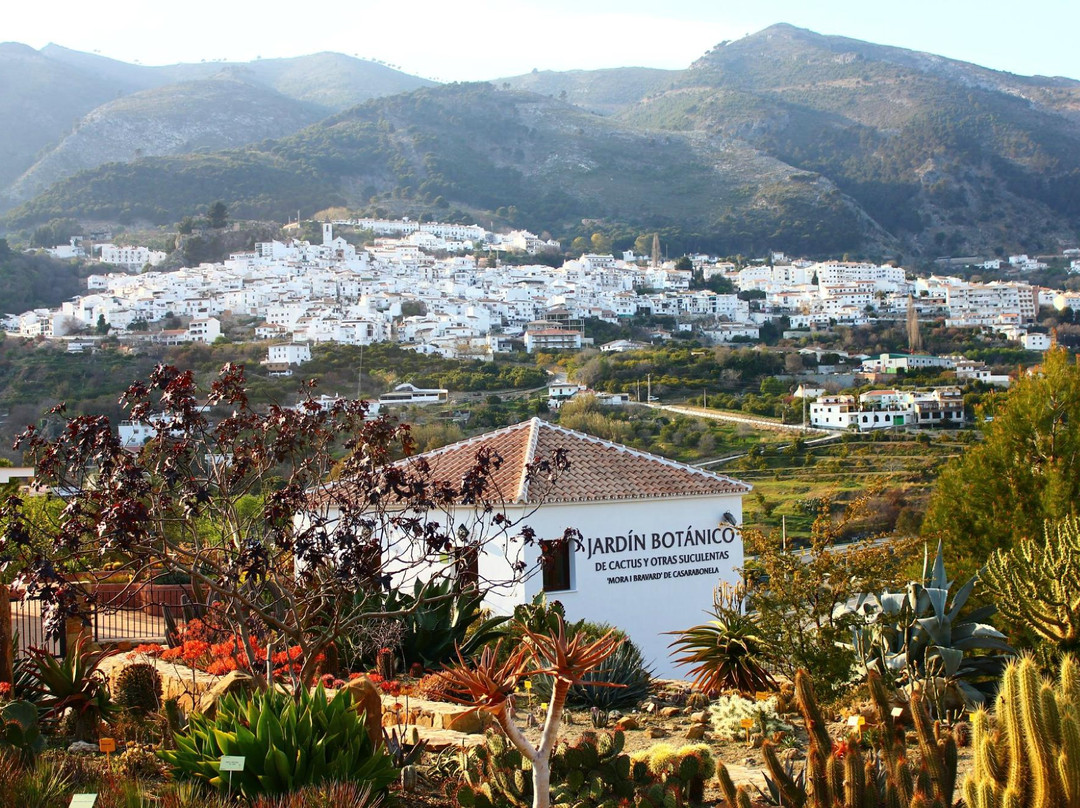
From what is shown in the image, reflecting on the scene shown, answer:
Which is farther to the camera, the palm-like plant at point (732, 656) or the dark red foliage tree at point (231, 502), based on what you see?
the palm-like plant at point (732, 656)

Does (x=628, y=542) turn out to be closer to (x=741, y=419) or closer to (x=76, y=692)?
(x=76, y=692)

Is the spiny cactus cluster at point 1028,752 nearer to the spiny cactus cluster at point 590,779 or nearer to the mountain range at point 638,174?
the spiny cactus cluster at point 590,779

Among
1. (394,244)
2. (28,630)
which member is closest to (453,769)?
(28,630)

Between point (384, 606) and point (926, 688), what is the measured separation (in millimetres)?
4352

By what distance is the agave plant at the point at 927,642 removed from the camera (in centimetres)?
792

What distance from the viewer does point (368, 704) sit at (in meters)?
6.05

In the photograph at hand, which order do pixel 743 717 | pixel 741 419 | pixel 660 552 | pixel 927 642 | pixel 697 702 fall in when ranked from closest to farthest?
pixel 743 717, pixel 927 642, pixel 697 702, pixel 660 552, pixel 741 419

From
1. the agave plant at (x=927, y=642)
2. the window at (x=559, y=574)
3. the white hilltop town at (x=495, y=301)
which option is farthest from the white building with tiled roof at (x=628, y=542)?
the white hilltop town at (x=495, y=301)

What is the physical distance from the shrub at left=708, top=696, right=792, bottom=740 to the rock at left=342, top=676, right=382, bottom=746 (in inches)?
91.4

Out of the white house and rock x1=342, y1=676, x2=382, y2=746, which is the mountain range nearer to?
the white house

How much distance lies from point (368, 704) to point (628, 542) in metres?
10.7

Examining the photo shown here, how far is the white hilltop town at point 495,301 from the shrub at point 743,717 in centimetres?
6043

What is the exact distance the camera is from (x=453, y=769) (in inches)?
240

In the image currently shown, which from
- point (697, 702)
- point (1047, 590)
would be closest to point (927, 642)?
point (1047, 590)
